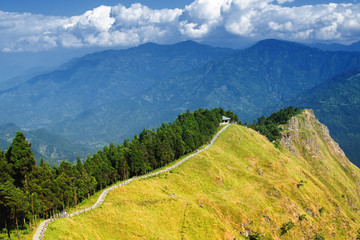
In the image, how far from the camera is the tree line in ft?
190

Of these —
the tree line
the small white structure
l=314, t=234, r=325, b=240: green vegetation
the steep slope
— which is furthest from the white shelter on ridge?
l=314, t=234, r=325, b=240: green vegetation

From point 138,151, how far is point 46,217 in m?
40.1

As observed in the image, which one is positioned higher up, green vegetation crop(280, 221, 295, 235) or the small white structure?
the small white structure

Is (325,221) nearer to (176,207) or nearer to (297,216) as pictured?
(297,216)

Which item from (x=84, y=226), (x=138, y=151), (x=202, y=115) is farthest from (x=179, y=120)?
(x=84, y=226)

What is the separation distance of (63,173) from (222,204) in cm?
5107

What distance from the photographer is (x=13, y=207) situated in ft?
177

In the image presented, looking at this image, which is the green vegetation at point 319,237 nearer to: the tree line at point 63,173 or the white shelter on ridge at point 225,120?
the tree line at point 63,173

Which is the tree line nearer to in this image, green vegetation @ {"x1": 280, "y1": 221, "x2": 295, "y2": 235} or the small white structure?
green vegetation @ {"x1": 280, "y1": 221, "x2": 295, "y2": 235}

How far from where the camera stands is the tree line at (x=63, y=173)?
58031 millimetres

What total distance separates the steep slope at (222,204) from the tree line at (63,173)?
10340 mm

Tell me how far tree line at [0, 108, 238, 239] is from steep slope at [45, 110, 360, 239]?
10.3m

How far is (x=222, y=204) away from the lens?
285ft

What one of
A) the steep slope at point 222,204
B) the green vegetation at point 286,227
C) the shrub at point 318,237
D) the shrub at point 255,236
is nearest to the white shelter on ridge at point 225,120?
the steep slope at point 222,204
